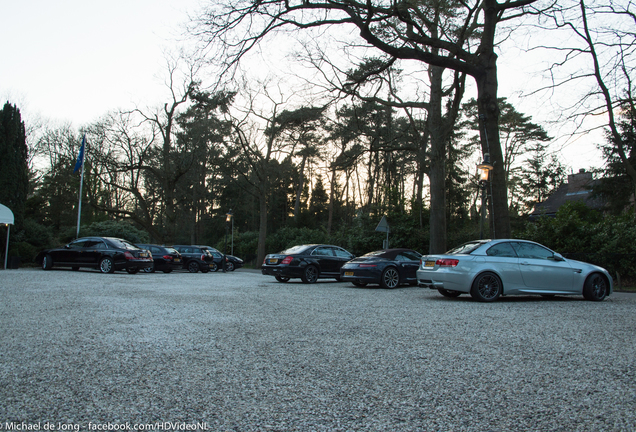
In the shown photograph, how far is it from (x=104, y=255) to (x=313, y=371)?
59.8 feet

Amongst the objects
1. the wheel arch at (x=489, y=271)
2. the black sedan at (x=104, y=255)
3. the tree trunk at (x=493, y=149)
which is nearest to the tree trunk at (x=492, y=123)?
the tree trunk at (x=493, y=149)

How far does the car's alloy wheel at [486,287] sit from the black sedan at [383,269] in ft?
14.7

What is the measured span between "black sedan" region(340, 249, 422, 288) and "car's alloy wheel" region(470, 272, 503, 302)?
447cm

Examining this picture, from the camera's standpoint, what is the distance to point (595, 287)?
1125 cm

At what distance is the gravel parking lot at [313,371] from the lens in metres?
3.21

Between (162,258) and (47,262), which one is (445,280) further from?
(47,262)

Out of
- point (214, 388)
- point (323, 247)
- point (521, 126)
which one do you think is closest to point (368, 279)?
point (323, 247)

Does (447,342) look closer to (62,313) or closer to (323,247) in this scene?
(62,313)

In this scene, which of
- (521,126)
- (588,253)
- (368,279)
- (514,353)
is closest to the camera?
(514,353)

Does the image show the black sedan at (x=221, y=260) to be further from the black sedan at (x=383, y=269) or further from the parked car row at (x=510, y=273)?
the parked car row at (x=510, y=273)

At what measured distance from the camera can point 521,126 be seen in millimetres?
38844

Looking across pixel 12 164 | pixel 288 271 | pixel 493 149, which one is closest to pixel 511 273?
pixel 493 149

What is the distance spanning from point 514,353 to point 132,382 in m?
3.89

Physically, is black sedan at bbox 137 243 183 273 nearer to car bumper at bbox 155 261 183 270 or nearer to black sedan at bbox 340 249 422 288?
car bumper at bbox 155 261 183 270
